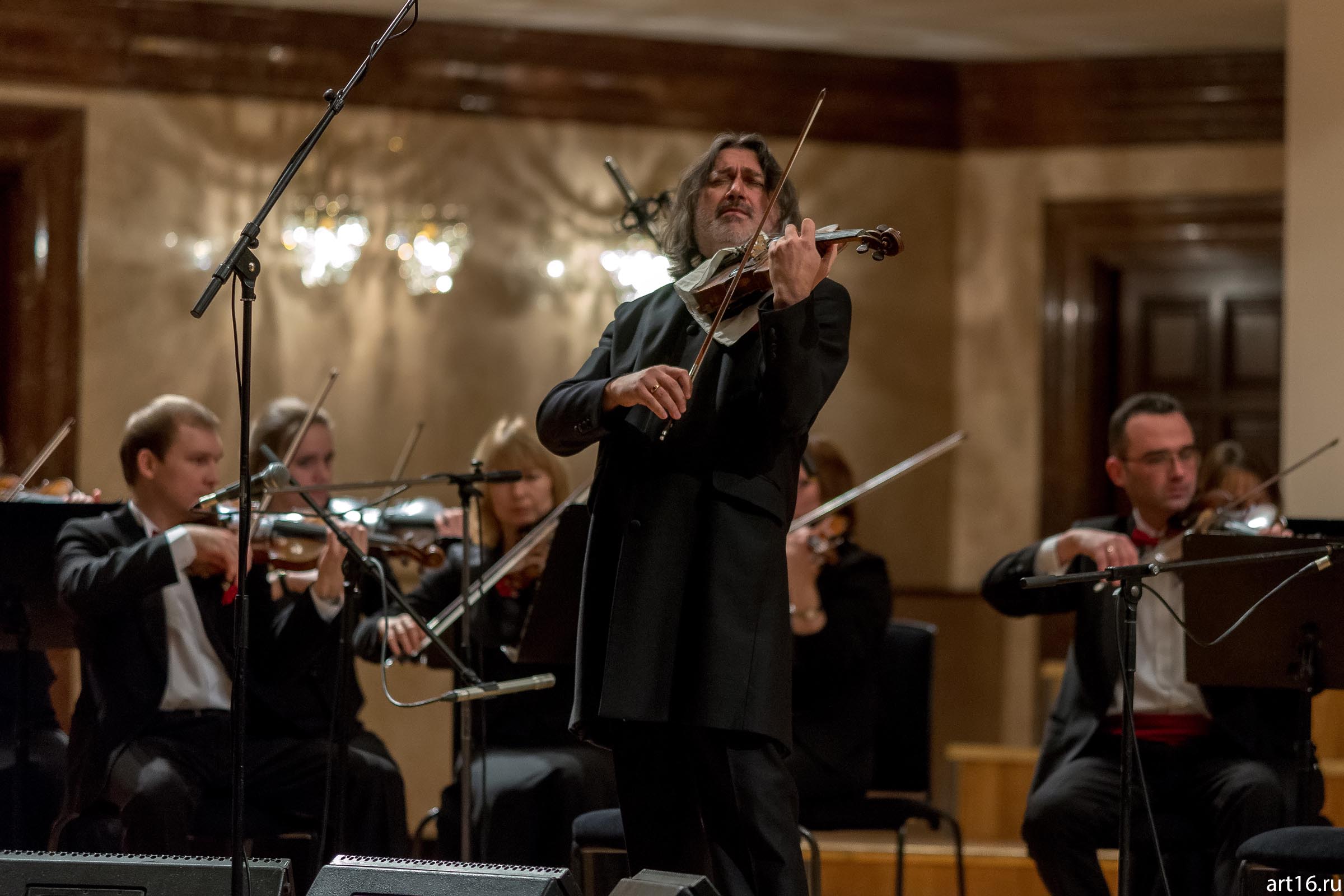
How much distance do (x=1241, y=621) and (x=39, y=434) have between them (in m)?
3.71

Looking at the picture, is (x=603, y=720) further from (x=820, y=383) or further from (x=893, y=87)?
(x=893, y=87)

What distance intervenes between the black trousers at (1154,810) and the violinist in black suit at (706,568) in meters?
1.12

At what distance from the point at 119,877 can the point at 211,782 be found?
3.48 feet

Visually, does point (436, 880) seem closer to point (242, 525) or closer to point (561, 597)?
point (242, 525)

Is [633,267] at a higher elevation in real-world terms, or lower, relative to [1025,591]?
higher

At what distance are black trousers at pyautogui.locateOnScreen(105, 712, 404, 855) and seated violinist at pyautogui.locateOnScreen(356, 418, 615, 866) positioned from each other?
18 cm

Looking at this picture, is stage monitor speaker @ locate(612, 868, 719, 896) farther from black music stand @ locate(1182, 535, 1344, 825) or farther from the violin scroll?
black music stand @ locate(1182, 535, 1344, 825)

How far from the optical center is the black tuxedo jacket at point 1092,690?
3.39 meters

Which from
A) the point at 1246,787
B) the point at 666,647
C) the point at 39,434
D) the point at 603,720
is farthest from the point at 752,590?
the point at 39,434

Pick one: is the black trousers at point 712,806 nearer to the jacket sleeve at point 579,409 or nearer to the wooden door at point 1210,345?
the jacket sleeve at point 579,409

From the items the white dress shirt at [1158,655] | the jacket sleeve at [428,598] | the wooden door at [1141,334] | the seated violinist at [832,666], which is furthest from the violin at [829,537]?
the wooden door at [1141,334]

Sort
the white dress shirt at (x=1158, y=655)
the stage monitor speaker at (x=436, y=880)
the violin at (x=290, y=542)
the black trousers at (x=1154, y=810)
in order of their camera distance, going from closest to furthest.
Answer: the stage monitor speaker at (x=436, y=880) < the black trousers at (x=1154, y=810) < the white dress shirt at (x=1158, y=655) < the violin at (x=290, y=542)

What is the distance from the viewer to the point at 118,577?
3283mm

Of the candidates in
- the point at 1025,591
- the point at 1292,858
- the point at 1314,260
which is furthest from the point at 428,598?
the point at 1314,260
